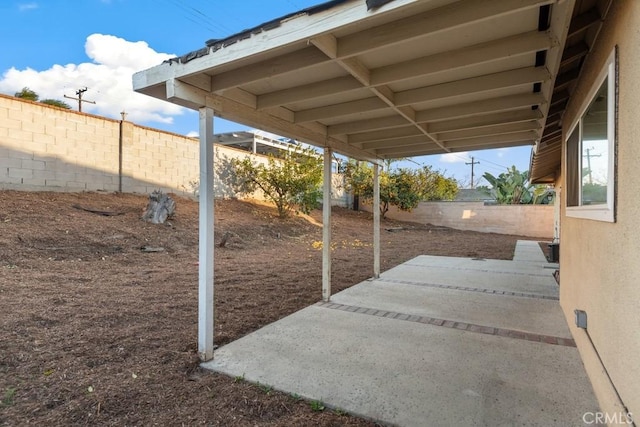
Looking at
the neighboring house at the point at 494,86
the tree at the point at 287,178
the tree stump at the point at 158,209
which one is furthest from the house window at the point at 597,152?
the tree at the point at 287,178

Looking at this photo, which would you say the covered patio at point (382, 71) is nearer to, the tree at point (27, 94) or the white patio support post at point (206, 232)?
the white patio support post at point (206, 232)

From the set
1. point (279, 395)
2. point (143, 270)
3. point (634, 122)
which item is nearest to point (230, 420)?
point (279, 395)

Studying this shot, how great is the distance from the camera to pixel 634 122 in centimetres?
163

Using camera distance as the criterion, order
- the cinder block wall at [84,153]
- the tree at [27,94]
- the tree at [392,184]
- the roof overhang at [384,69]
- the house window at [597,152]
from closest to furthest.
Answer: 1. the house window at [597,152]
2. the roof overhang at [384,69]
3. the cinder block wall at [84,153]
4. the tree at [27,94]
5. the tree at [392,184]

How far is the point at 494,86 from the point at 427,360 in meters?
2.54

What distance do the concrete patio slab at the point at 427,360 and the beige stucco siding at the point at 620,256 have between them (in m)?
0.37

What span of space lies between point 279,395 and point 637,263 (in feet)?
7.48

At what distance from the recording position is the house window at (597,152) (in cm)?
199

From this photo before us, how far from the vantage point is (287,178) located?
13.6m

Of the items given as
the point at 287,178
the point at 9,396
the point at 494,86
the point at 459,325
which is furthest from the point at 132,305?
the point at 287,178

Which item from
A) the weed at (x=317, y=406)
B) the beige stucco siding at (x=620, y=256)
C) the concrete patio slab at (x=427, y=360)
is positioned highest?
the beige stucco siding at (x=620, y=256)

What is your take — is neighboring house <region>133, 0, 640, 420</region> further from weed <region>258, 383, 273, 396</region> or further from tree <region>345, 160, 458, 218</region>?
tree <region>345, 160, 458, 218</region>

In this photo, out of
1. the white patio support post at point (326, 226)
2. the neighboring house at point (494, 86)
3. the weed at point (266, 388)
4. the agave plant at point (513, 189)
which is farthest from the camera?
the agave plant at point (513, 189)

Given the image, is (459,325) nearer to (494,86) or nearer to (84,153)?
(494,86)
